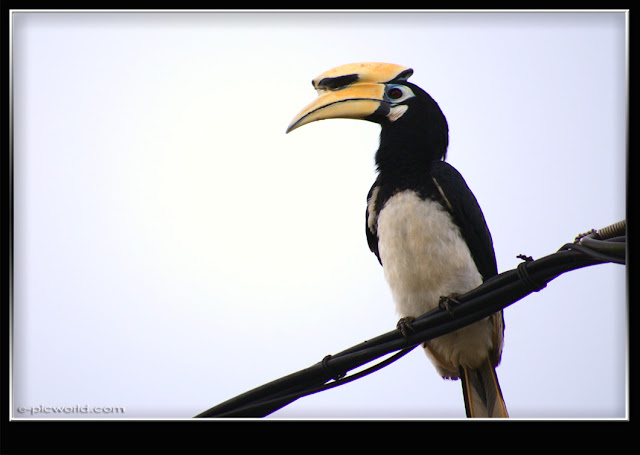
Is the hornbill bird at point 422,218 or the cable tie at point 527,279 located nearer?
the cable tie at point 527,279

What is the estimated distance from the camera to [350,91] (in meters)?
3.35

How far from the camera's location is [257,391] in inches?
Answer: 88.0

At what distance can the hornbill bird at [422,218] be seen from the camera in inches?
115

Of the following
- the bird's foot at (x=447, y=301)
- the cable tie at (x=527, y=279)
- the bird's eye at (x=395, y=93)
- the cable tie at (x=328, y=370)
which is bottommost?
the cable tie at (x=328, y=370)

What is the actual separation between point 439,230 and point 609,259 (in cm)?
104

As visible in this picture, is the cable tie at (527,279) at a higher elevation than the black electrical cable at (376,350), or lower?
higher

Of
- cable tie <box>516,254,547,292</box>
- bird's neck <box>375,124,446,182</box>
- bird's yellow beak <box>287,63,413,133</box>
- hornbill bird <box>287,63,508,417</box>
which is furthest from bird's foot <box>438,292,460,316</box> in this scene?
bird's yellow beak <box>287,63,413,133</box>

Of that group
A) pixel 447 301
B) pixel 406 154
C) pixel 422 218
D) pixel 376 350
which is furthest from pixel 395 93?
pixel 376 350

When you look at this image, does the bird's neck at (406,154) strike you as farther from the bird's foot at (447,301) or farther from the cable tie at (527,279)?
the cable tie at (527,279)

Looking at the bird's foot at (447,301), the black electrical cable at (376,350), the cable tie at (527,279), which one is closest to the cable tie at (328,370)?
the black electrical cable at (376,350)

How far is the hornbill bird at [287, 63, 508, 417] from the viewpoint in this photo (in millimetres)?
2916

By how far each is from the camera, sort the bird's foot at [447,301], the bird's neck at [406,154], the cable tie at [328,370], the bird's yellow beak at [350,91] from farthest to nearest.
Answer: the bird's yellow beak at [350,91] → the bird's neck at [406,154] → the bird's foot at [447,301] → the cable tie at [328,370]

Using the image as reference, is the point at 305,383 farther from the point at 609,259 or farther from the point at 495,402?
the point at 495,402

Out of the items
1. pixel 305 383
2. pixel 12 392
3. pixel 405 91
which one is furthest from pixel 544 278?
pixel 12 392
